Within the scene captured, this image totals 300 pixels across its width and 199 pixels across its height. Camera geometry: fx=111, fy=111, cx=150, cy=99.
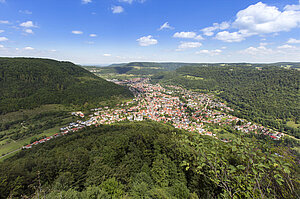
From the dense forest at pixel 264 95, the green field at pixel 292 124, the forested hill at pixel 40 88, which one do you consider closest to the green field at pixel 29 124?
the forested hill at pixel 40 88

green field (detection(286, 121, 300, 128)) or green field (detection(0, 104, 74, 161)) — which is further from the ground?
green field (detection(0, 104, 74, 161))

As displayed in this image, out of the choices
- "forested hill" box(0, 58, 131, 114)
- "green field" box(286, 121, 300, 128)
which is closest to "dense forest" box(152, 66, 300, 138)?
"green field" box(286, 121, 300, 128)

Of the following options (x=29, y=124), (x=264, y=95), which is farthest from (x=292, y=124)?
(x=29, y=124)

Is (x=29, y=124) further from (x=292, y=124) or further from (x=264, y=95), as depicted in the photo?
(x=264, y=95)

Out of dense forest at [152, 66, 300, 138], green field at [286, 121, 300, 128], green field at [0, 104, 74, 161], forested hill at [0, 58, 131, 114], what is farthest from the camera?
dense forest at [152, 66, 300, 138]

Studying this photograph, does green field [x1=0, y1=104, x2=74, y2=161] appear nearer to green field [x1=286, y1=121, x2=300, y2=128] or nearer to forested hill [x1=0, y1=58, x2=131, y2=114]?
forested hill [x1=0, y1=58, x2=131, y2=114]

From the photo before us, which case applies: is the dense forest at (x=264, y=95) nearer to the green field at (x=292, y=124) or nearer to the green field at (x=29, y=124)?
the green field at (x=292, y=124)

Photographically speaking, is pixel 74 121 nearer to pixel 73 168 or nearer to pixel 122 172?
pixel 73 168

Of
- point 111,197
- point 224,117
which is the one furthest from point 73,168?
point 224,117

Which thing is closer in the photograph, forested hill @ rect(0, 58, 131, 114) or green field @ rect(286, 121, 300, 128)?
green field @ rect(286, 121, 300, 128)
